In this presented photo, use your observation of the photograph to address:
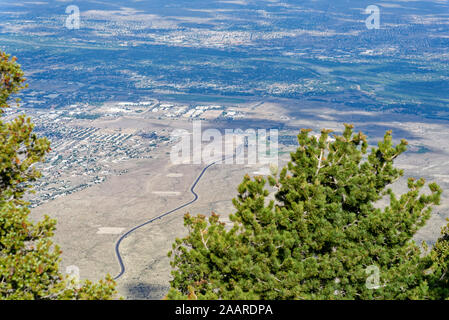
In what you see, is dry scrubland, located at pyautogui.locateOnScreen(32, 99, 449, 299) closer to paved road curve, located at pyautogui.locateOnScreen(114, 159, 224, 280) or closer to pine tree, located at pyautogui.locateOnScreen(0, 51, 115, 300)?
paved road curve, located at pyautogui.locateOnScreen(114, 159, 224, 280)

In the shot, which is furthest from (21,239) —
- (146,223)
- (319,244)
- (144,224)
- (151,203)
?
(151,203)

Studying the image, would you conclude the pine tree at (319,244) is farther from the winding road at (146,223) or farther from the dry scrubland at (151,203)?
the winding road at (146,223)

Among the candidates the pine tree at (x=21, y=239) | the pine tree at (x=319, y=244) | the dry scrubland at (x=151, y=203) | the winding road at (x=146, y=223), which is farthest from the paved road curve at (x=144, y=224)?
the pine tree at (x=21, y=239)

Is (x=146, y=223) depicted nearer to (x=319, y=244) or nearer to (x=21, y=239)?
(x=319, y=244)

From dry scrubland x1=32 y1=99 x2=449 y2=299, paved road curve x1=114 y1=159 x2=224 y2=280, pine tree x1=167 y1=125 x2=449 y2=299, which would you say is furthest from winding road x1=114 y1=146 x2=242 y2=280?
pine tree x1=167 y1=125 x2=449 y2=299

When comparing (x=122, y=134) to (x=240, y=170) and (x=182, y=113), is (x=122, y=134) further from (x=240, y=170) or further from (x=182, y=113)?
(x=240, y=170)
